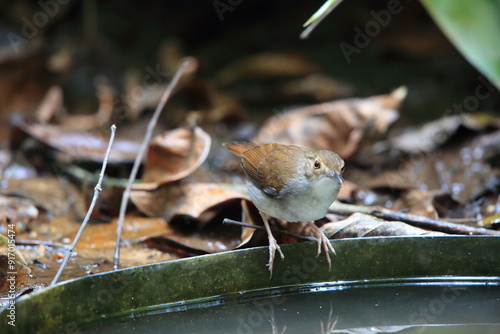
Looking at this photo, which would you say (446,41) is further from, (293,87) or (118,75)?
(118,75)

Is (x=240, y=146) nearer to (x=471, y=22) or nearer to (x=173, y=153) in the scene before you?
(x=173, y=153)

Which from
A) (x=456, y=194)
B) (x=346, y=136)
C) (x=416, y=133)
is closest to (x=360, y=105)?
(x=346, y=136)

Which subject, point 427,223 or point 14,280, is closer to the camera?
point 14,280

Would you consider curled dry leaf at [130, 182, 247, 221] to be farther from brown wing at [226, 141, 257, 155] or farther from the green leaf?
the green leaf

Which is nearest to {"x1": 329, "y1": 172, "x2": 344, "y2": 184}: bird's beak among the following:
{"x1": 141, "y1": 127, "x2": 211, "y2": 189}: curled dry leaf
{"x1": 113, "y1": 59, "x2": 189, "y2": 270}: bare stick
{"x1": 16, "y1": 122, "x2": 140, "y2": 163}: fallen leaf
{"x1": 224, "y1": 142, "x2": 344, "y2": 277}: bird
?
{"x1": 224, "y1": 142, "x2": 344, "y2": 277}: bird

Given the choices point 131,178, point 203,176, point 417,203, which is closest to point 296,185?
point 131,178

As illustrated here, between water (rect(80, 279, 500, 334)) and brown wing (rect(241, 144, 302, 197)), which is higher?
brown wing (rect(241, 144, 302, 197))
